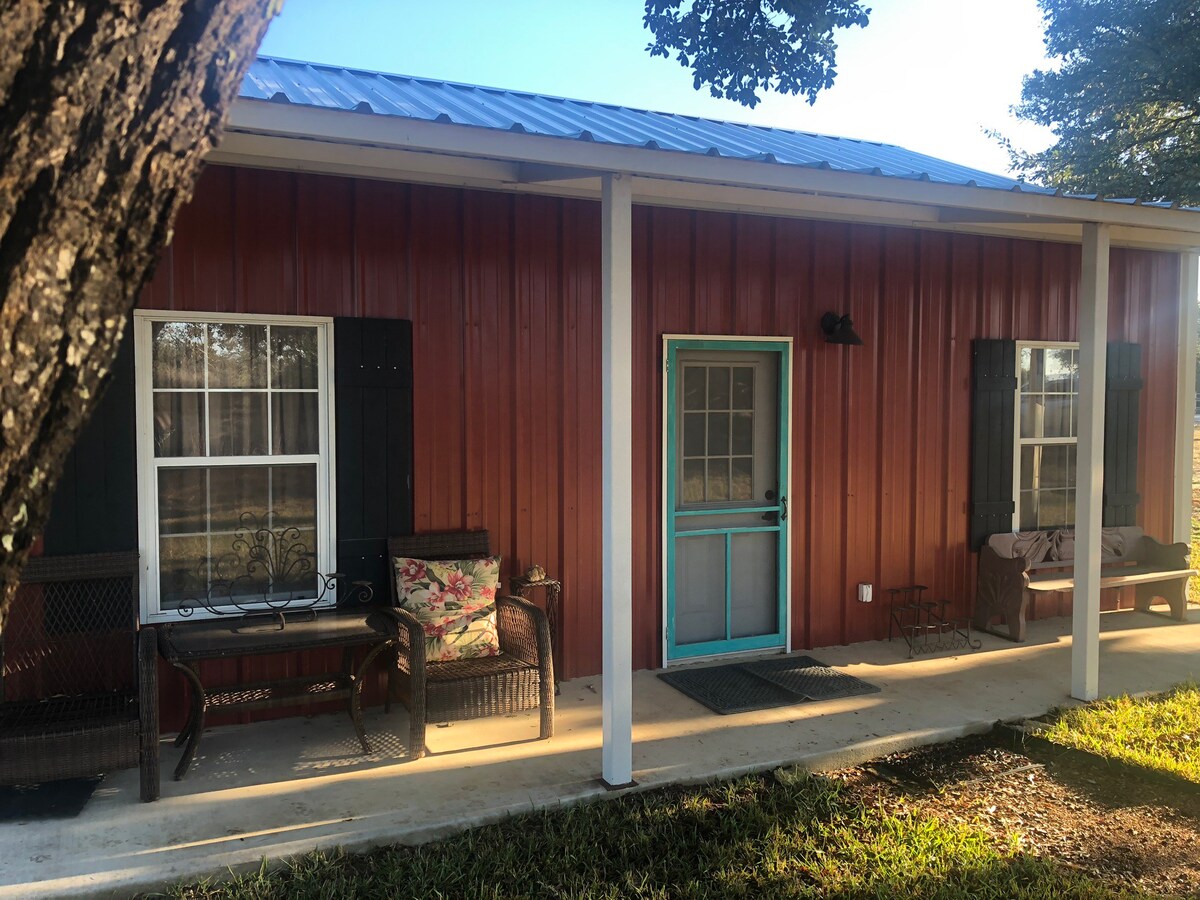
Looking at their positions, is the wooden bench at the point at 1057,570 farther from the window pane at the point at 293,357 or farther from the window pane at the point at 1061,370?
the window pane at the point at 293,357

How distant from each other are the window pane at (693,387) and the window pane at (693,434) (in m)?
0.07

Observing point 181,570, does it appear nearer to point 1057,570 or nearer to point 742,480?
point 742,480

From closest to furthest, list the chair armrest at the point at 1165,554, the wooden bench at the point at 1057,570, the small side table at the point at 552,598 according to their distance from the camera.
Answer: the small side table at the point at 552,598, the wooden bench at the point at 1057,570, the chair armrest at the point at 1165,554

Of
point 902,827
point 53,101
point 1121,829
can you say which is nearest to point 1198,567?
point 1121,829

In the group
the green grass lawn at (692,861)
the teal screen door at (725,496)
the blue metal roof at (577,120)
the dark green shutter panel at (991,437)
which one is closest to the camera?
the green grass lawn at (692,861)

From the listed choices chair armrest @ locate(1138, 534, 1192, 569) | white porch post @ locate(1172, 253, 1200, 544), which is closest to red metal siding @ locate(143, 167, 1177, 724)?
white porch post @ locate(1172, 253, 1200, 544)

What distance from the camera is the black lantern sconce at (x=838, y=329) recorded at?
19.5 ft

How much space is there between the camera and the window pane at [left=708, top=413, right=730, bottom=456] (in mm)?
5809

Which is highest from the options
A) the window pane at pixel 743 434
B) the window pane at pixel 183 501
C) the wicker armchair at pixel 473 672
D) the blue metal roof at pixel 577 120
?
the blue metal roof at pixel 577 120

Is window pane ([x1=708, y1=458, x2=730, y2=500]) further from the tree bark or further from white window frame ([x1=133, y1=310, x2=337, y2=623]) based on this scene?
the tree bark

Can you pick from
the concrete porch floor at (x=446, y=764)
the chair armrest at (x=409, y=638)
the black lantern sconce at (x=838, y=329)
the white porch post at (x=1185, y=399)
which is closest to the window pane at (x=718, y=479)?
the black lantern sconce at (x=838, y=329)

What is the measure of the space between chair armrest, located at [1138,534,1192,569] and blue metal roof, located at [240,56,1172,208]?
117 inches

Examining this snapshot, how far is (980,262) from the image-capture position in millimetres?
6551

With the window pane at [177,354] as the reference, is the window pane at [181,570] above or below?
below
